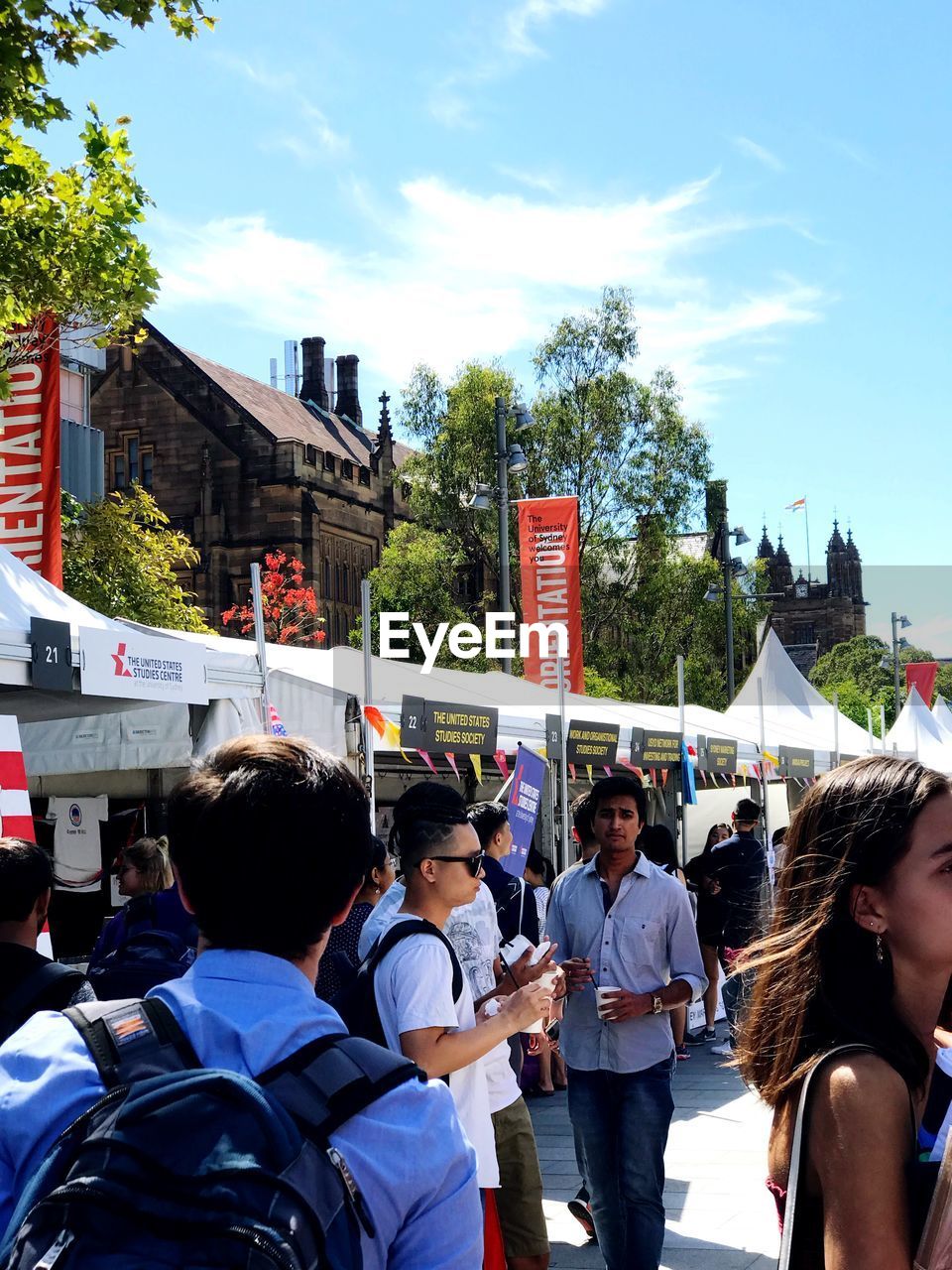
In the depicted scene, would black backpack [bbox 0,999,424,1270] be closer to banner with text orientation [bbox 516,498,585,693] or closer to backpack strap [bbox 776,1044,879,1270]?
backpack strap [bbox 776,1044,879,1270]

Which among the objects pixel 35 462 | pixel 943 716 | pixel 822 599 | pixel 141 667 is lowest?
pixel 943 716

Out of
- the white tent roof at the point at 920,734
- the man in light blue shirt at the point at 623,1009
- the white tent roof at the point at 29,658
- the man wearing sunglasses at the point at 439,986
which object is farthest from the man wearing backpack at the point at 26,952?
the white tent roof at the point at 920,734

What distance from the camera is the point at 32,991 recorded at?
3.22 m

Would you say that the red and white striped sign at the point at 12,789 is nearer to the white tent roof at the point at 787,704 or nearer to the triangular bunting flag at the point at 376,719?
the triangular bunting flag at the point at 376,719

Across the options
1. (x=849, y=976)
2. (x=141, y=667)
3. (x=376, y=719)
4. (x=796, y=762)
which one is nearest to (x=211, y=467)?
(x=796, y=762)

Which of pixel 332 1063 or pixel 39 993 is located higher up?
pixel 332 1063

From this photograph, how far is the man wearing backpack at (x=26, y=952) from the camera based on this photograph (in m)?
3.20

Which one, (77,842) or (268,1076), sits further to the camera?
(77,842)

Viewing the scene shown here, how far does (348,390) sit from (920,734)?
5097cm

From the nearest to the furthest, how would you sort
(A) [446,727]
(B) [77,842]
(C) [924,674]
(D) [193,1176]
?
(D) [193,1176]
(A) [446,727]
(B) [77,842]
(C) [924,674]

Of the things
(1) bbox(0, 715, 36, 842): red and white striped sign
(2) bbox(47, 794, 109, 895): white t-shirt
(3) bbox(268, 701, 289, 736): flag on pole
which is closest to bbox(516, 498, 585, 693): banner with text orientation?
(2) bbox(47, 794, 109, 895): white t-shirt

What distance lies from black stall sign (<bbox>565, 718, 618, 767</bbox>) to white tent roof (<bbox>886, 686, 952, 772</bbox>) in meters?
13.8

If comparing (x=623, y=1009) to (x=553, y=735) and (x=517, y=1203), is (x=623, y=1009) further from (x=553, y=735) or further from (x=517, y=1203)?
(x=553, y=735)

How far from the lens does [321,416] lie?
6900 centimetres
